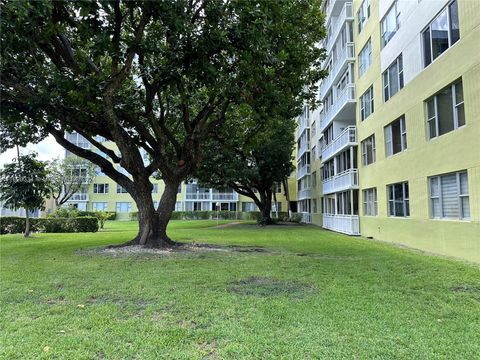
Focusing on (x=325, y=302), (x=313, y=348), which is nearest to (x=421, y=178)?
(x=325, y=302)

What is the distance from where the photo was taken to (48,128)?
44.9 ft

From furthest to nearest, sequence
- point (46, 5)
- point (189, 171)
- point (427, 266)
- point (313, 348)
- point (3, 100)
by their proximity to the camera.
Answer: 1. point (189, 171)
2. point (3, 100)
3. point (427, 266)
4. point (46, 5)
5. point (313, 348)

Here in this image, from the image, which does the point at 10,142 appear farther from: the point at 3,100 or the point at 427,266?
the point at 427,266

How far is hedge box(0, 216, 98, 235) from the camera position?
24562 millimetres

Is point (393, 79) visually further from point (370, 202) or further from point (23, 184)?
point (23, 184)

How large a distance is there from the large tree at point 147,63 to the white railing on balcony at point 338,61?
914 cm

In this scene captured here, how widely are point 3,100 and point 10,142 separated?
216 inches

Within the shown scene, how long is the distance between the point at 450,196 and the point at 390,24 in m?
9.51

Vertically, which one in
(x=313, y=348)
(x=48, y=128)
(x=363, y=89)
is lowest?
(x=313, y=348)

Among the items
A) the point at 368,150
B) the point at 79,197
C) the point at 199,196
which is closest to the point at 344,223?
the point at 368,150

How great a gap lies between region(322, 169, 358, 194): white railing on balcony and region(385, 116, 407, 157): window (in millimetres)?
4657

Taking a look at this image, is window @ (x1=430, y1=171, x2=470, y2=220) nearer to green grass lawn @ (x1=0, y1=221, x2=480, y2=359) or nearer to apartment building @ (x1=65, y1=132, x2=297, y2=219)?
green grass lawn @ (x1=0, y1=221, x2=480, y2=359)

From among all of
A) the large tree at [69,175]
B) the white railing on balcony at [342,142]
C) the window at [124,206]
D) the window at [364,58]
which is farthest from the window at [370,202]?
the window at [124,206]

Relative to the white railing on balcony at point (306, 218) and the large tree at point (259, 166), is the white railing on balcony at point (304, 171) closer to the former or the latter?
the white railing on balcony at point (306, 218)
